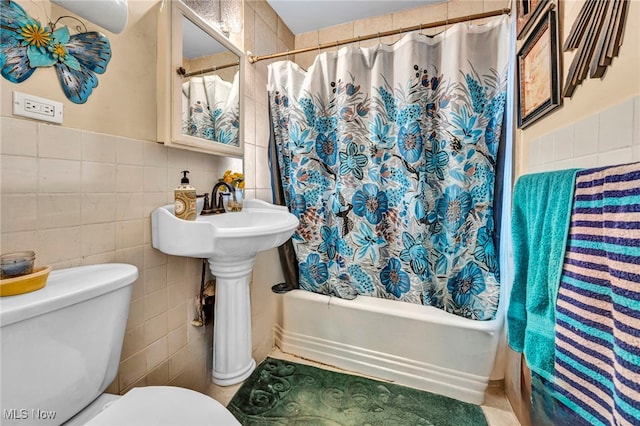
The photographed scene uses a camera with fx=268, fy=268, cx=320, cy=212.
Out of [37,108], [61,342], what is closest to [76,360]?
[61,342]

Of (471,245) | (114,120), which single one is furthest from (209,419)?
(471,245)

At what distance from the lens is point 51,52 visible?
0.73 metres

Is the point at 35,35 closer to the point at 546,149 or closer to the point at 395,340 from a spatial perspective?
the point at 546,149

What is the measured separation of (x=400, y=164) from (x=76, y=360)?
58.4 inches

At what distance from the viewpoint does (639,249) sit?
1.55ft

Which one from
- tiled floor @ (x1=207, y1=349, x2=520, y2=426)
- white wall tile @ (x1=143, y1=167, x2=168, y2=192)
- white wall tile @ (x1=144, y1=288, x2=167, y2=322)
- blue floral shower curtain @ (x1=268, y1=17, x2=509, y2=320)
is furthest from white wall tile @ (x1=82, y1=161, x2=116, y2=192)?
tiled floor @ (x1=207, y1=349, x2=520, y2=426)

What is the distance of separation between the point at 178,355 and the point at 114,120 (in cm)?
98

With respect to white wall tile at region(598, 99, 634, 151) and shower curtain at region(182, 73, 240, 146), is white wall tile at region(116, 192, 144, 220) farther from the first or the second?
white wall tile at region(598, 99, 634, 151)

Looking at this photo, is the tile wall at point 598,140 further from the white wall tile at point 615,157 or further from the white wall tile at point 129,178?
the white wall tile at point 129,178

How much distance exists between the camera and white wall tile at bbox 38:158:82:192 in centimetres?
73

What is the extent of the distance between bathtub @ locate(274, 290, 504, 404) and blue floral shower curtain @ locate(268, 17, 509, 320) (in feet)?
0.27

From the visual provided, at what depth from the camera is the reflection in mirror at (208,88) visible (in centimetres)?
111

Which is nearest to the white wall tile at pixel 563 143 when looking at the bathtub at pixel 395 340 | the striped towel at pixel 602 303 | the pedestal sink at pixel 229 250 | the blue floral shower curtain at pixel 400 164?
the striped towel at pixel 602 303

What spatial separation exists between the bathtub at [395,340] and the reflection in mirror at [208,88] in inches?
42.1
